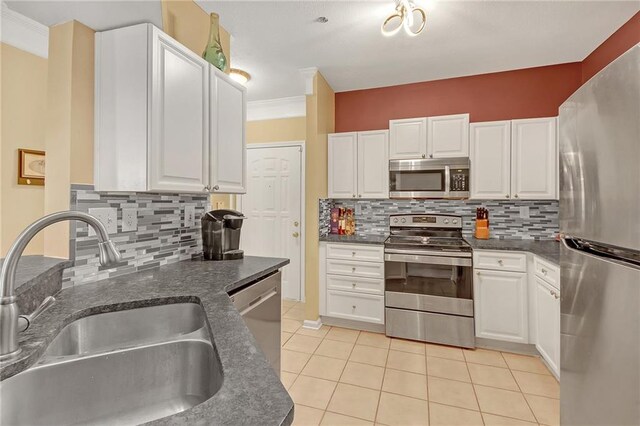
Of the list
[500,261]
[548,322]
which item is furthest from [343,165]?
[548,322]

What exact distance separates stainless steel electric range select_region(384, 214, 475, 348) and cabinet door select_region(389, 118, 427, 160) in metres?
0.91

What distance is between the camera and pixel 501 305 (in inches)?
105

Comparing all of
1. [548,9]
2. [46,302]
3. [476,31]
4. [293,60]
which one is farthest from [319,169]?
[46,302]

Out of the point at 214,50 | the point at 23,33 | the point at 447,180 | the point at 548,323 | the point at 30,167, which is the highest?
the point at 214,50

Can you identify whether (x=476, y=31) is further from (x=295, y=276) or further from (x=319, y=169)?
(x=295, y=276)

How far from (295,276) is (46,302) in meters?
3.07

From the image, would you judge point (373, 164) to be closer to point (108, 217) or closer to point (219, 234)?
point (219, 234)

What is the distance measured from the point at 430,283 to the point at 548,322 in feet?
2.92

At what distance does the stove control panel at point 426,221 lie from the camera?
3.32 m

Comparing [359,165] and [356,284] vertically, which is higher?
[359,165]

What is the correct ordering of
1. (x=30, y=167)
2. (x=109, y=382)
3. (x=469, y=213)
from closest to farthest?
(x=109, y=382) → (x=30, y=167) → (x=469, y=213)

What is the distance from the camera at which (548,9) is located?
2209 millimetres

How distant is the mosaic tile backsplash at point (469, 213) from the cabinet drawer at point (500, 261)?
0.61 m

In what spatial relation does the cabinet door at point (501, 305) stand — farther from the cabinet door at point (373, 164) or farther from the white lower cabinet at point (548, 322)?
the cabinet door at point (373, 164)
